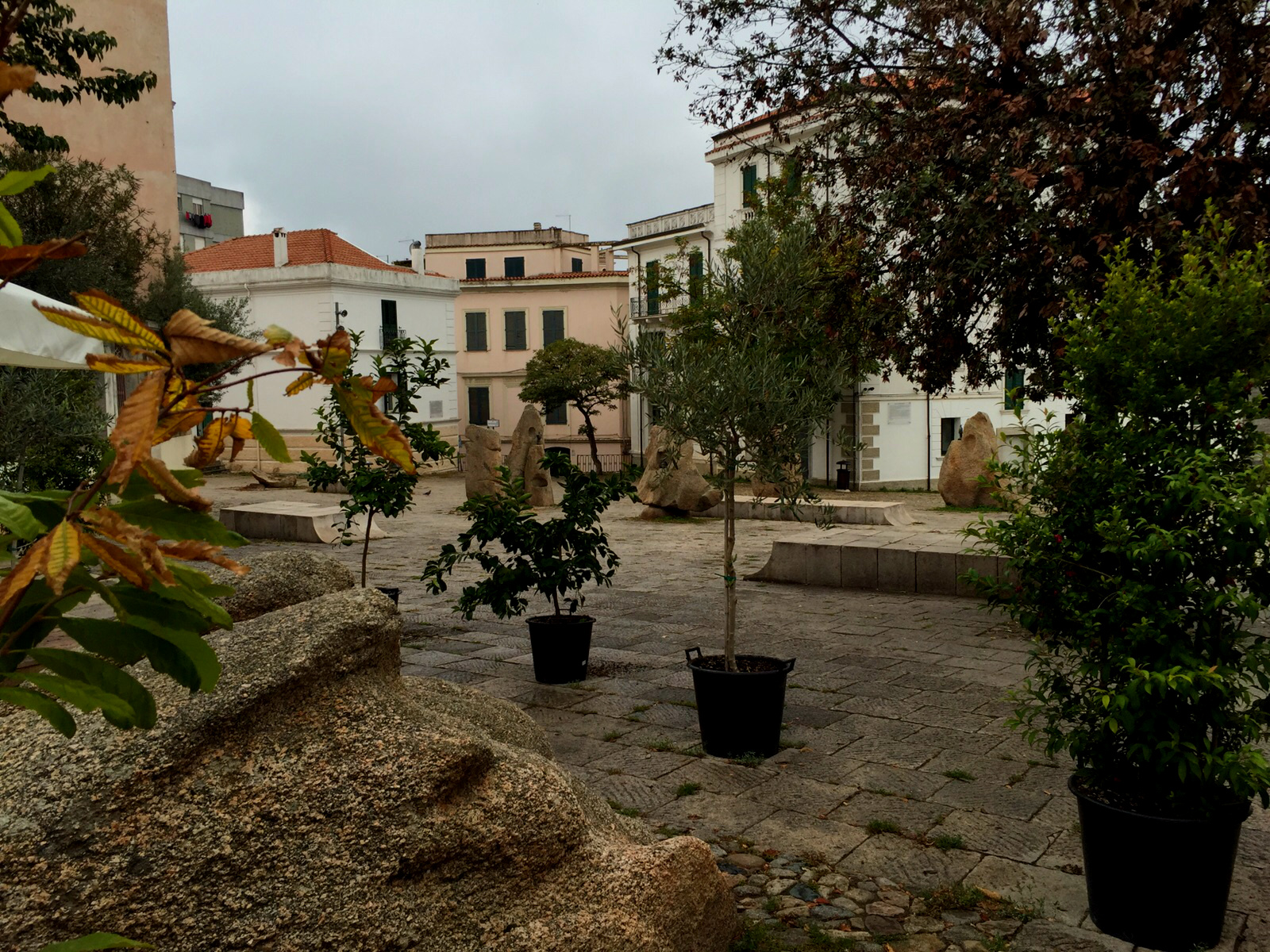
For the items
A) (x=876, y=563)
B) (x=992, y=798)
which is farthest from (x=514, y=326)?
(x=992, y=798)

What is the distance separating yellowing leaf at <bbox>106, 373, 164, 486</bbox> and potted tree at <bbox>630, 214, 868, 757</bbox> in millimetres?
5015

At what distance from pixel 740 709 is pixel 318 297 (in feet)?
103

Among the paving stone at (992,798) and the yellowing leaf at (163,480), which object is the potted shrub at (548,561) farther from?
the yellowing leaf at (163,480)

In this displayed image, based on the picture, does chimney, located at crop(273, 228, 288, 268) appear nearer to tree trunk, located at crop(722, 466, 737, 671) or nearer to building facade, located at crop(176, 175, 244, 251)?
building facade, located at crop(176, 175, 244, 251)

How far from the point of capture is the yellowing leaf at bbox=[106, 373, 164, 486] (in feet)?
2.53

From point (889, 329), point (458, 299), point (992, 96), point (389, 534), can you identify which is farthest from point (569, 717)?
point (458, 299)

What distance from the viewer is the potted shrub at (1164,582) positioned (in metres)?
3.52

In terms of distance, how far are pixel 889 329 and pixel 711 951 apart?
21.6 ft

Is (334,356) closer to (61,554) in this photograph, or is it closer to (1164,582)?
(61,554)

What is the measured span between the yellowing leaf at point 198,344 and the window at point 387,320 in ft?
118

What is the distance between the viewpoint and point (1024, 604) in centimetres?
409

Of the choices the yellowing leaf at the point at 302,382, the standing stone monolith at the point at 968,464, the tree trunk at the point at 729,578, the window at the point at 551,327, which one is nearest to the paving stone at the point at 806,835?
the tree trunk at the point at 729,578

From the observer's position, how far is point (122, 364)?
86cm

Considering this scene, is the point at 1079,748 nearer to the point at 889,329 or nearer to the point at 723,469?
the point at 723,469
